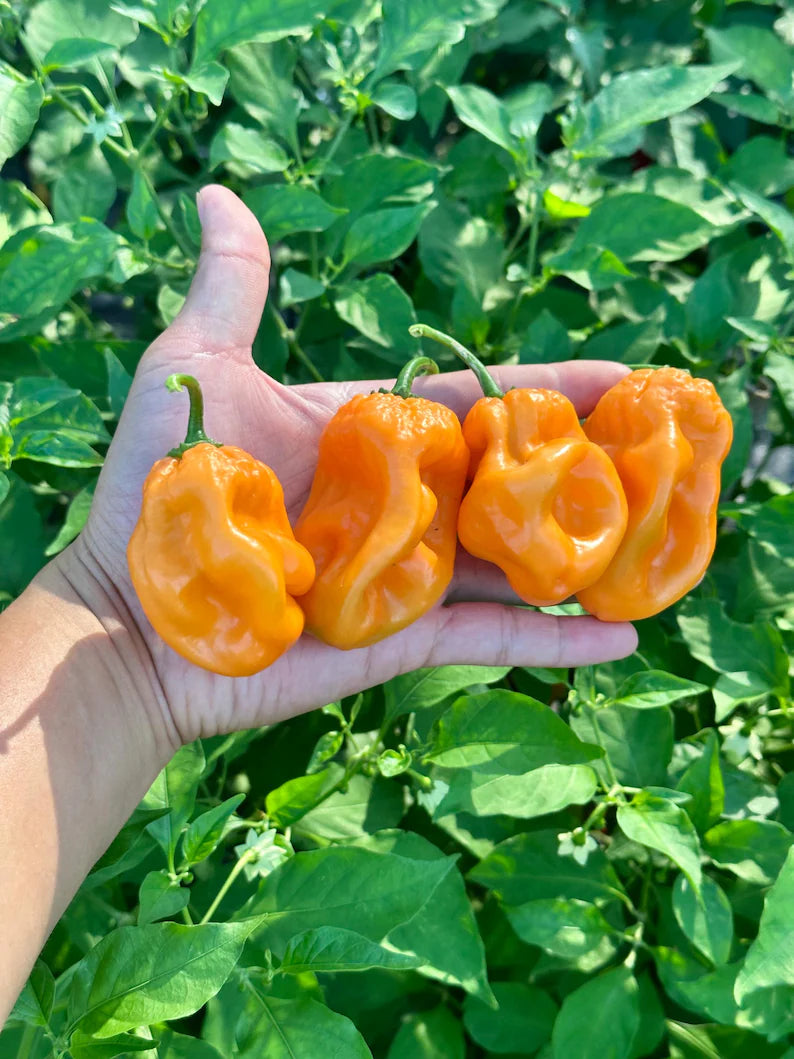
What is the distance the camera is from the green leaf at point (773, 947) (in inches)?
64.8

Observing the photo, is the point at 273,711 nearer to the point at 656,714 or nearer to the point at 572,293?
the point at 656,714

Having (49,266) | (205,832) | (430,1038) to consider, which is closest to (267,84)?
(49,266)

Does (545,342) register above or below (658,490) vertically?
above

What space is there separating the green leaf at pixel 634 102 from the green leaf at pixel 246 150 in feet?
2.83

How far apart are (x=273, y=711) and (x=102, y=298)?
2615 mm

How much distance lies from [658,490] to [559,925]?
3.63 ft

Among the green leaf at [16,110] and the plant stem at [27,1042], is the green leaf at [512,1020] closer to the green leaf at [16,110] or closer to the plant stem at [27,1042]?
the plant stem at [27,1042]

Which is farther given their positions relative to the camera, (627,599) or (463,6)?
(463,6)

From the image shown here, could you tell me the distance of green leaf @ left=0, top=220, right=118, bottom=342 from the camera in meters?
2.21

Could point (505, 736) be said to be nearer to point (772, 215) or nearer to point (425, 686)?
point (425, 686)

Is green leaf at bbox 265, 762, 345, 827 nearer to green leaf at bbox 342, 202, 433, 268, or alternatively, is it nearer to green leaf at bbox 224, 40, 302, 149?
green leaf at bbox 342, 202, 433, 268

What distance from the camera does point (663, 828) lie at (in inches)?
79.2

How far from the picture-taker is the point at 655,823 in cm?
203

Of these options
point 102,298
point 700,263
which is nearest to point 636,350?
point 700,263
